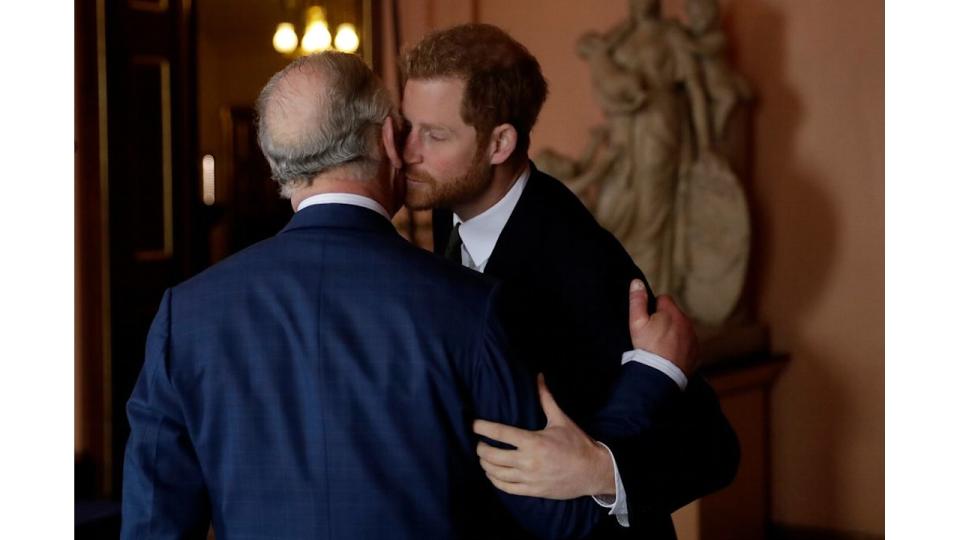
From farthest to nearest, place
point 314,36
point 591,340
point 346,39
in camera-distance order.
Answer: point 346,39 < point 314,36 < point 591,340

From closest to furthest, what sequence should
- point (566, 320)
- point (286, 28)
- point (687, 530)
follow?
1. point (566, 320)
2. point (687, 530)
3. point (286, 28)

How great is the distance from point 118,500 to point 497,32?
4.18 m

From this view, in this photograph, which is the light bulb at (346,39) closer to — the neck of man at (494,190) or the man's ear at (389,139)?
the neck of man at (494,190)

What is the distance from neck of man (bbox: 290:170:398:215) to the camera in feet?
5.46

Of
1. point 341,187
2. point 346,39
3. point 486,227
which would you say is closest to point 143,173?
point 346,39

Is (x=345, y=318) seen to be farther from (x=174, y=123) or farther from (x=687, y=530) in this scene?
(x=174, y=123)

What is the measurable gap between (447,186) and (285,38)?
5.08 metres

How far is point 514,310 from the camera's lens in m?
1.97

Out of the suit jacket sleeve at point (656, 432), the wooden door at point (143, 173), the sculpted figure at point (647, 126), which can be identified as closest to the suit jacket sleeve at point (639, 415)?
the suit jacket sleeve at point (656, 432)

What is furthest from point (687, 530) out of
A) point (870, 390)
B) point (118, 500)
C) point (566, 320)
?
point (566, 320)

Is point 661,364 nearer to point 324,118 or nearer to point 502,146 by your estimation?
point 502,146

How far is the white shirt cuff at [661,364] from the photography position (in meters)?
1.84

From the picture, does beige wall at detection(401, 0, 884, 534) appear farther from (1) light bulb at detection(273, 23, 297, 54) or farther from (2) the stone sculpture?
(1) light bulb at detection(273, 23, 297, 54)

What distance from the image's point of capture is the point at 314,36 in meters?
6.63
